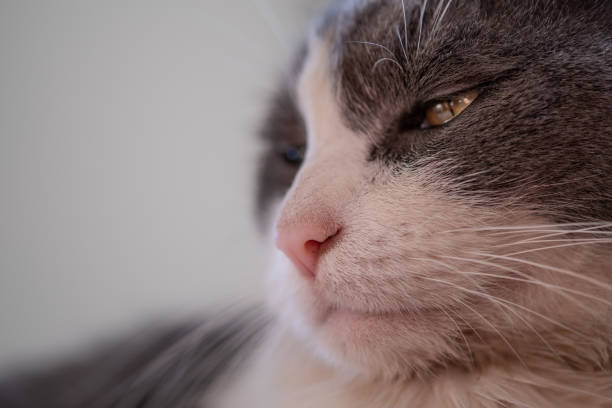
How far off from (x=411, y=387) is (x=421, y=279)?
18 centimetres

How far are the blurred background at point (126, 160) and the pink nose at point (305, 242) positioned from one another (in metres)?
0.28

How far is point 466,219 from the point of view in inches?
19.2

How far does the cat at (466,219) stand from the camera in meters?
0.47

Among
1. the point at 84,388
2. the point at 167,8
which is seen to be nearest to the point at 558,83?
the point at 167,8

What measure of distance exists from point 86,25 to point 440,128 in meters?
0.70

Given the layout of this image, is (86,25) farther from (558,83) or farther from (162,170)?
(558,83)

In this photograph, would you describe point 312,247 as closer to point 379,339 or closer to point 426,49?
point 379,339

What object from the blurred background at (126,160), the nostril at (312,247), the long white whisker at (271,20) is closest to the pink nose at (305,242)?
the nostril at (312,247)

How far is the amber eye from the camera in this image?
0.55 m

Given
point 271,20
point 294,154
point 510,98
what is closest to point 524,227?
point 510,98

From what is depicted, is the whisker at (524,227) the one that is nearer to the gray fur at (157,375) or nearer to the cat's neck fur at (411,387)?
the cat's neck fur at (411,387)

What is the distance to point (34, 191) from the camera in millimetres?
781

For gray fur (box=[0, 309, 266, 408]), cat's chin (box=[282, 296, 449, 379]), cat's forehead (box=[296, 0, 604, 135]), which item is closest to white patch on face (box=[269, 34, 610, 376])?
cat's chin (box=[282, 296, 449, 379])

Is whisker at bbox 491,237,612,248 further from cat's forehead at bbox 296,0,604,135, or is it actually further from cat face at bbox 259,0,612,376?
cat's forehead at bbox 296,0,604,135
